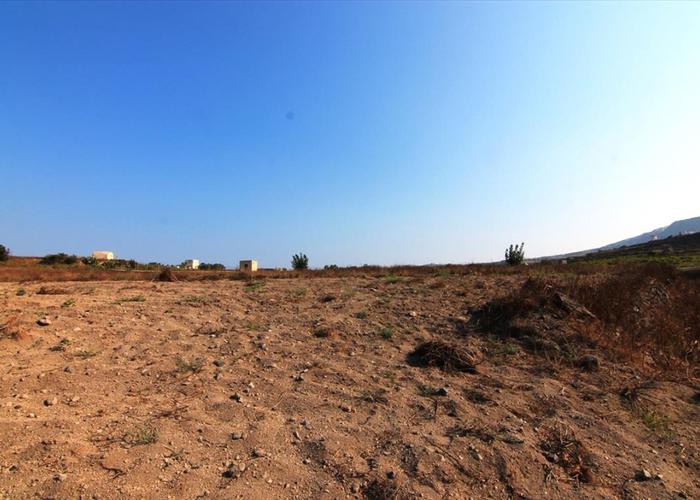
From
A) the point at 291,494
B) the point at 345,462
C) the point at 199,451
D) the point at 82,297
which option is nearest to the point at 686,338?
the point at 345,462

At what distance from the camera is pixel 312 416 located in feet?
12.1

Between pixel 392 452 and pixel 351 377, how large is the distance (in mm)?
1560

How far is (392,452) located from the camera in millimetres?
3127

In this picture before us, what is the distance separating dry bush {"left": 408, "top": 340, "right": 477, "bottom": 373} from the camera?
509 cm

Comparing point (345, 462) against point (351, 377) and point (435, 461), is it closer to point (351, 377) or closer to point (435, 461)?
point (435, 461)

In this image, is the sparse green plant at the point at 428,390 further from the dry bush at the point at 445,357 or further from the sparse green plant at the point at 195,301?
the sparse green plant at the point at 195,301

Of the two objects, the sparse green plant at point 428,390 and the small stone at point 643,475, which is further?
the sparse green plant at point 428,390

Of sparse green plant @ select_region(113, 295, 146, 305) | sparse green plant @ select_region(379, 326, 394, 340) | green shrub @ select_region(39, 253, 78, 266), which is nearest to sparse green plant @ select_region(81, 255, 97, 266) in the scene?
green shrub @ select_region(39, 253, 78, 266)

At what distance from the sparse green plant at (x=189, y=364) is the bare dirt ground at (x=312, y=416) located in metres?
0.03

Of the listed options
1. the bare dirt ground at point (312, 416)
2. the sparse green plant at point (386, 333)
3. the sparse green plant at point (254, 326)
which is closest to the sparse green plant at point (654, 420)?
the bare dirt ground at point (312, 416)

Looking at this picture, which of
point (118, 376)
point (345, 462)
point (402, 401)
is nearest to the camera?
point (345, 462)

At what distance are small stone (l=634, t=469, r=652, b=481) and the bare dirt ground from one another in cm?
2

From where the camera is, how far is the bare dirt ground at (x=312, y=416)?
2766 mm

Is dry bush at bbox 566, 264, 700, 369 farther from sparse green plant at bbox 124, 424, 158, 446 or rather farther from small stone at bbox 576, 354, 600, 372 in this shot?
sparse green plant at bbox 124, 424, 158, 446
